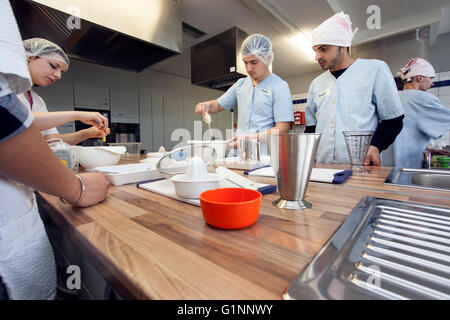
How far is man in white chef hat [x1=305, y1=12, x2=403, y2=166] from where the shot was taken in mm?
1343

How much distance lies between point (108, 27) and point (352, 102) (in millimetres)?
1808

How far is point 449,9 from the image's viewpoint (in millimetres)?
2627

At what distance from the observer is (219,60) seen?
110 inches

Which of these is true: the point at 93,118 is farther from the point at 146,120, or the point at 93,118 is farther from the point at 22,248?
the point at 146,120

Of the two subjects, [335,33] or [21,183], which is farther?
[335,33]

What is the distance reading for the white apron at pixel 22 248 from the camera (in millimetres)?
390

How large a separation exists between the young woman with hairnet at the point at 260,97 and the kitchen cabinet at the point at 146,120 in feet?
9.92

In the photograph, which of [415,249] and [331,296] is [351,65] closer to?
[415,249]

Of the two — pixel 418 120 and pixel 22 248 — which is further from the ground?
pixel 418 120

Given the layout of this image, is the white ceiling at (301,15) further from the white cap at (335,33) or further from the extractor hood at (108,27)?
the white cap at (335,33)

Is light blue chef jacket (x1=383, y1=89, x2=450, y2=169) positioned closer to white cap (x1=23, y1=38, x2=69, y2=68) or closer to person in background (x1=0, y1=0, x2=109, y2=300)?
person in background (x1=0, y1=0, x2=109, y2=300)

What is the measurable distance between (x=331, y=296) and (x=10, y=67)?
19.4 inches

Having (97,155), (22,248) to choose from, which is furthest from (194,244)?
(97,155)
